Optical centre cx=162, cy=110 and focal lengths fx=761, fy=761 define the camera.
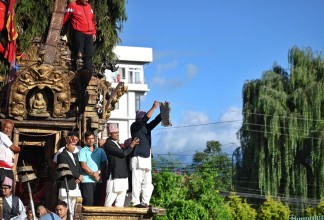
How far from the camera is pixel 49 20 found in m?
16.3

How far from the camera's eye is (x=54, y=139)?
14.5 metres

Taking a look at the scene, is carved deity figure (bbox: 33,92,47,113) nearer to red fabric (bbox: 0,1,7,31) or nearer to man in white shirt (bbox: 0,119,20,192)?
red fabric (bbox: 0,1,7,31)

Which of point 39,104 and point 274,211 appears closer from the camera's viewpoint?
point 39,104

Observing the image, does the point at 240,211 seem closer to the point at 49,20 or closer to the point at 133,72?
the point at 49,20

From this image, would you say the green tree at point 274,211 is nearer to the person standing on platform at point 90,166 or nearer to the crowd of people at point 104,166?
the crowd of people at point 104,166

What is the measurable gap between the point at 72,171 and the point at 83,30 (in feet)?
11.3

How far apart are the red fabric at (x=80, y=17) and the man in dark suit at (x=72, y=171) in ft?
9.34

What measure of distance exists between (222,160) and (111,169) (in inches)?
→ 1745

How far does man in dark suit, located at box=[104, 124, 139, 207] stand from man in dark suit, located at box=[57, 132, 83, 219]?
52 cm

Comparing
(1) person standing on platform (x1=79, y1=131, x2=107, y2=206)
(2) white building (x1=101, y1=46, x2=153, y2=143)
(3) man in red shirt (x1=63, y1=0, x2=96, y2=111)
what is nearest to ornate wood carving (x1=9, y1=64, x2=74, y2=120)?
(3) man in red shirt (x1=63, y1=0, x2=96, y2=111)

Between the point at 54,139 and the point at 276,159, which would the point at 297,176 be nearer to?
the point at 276,159

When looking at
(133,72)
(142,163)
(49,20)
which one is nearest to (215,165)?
(49,20)

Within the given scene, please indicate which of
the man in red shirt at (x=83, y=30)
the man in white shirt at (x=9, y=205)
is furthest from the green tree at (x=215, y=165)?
the man in white shirt at (x=9, y=205)

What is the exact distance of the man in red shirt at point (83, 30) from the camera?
14.4 meters
